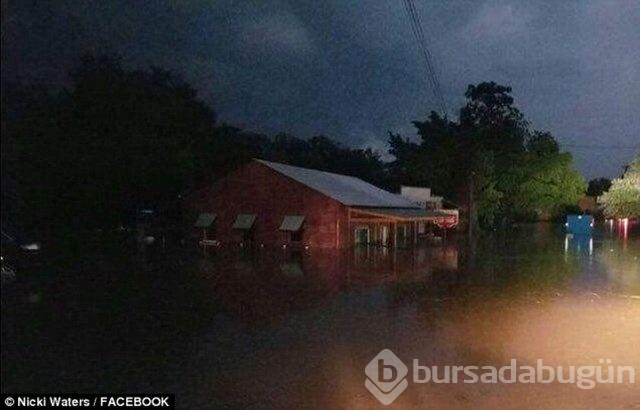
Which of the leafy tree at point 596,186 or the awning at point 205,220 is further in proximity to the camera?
the leafy tree at point 596,186

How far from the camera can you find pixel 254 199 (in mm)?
40219

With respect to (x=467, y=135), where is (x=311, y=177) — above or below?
below

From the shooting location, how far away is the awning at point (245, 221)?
39.9 meters

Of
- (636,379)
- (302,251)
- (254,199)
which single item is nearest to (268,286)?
(636,379)

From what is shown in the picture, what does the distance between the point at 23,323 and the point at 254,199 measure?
27.7 meters

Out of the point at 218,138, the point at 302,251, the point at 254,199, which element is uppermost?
the point at 218,138

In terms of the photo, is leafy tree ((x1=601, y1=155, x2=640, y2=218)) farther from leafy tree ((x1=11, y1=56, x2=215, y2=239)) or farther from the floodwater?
leafy tree ((x1=11, y1=56, x2=215, y2=239))

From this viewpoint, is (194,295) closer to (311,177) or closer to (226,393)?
(226,393)

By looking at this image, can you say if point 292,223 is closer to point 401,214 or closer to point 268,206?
point 268,206

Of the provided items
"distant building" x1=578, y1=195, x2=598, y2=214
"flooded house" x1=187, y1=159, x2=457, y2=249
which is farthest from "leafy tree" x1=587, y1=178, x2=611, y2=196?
"flooded house" x1=187, y1=159, x2=457, y2=249
